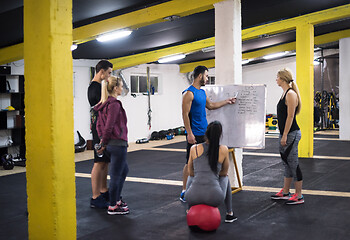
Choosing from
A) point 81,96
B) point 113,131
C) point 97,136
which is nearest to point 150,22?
point 97,136

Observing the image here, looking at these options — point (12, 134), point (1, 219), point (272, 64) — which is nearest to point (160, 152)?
point (12, 134)

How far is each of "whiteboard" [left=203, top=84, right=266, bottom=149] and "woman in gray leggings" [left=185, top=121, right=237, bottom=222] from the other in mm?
1363

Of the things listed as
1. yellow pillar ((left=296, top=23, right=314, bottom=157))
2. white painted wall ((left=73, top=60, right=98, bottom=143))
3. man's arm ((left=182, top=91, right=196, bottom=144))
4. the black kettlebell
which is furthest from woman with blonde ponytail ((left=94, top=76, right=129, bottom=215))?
white painted wall ((left=73, top=60, right=98, bottom=143))

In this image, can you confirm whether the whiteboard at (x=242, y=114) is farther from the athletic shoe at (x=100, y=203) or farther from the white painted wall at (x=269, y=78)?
the white painted wall at (x=269, y=78)

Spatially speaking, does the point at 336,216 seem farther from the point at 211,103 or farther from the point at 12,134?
the point at 12,134

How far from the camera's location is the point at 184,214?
14.7ft

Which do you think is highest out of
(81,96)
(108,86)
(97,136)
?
(81,96)

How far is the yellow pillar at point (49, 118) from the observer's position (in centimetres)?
301

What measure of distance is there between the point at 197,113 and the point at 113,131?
1056mm

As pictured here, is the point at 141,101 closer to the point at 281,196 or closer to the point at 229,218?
the point at 281,196

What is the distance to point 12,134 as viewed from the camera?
29.6 feet

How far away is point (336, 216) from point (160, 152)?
6.29 metres

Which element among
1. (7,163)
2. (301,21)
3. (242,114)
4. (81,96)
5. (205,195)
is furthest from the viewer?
(81,96)

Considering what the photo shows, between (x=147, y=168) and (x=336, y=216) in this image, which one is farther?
(x=147, y=168)
